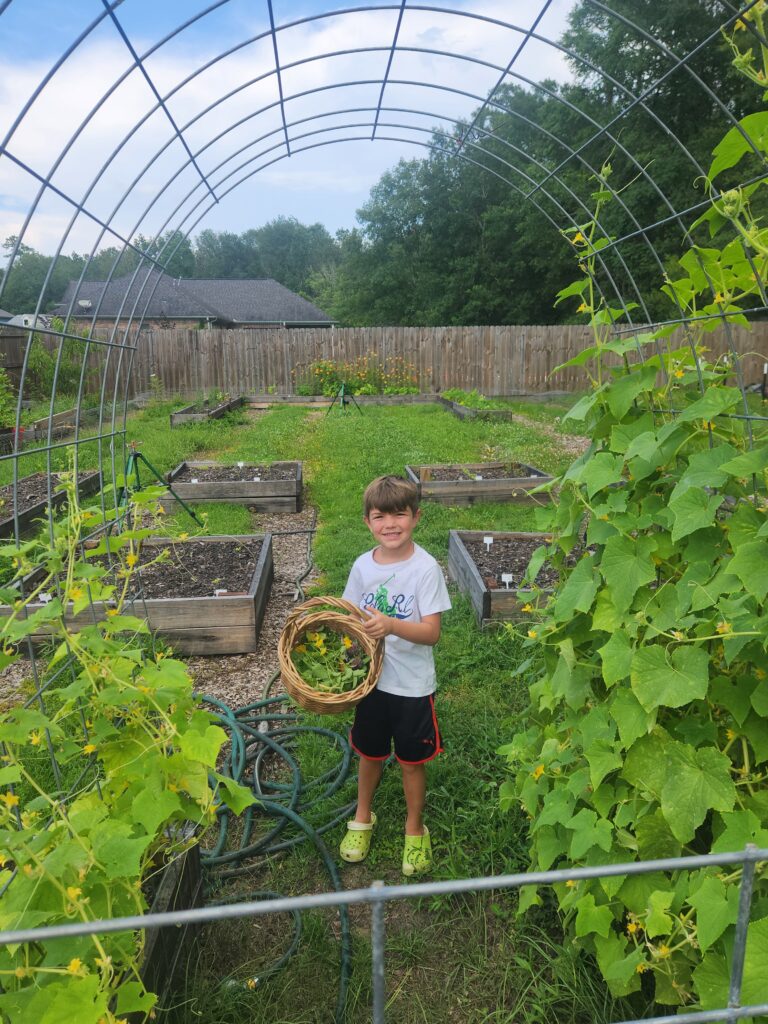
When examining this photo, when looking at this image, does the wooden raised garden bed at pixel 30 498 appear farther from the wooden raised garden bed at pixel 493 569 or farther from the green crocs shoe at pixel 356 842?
the green crocs shoe at pixel 356 842

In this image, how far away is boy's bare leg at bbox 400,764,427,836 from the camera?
221 centimetres

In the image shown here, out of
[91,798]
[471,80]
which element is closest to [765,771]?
[91,798]

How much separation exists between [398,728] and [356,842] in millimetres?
465

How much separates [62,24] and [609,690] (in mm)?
2420

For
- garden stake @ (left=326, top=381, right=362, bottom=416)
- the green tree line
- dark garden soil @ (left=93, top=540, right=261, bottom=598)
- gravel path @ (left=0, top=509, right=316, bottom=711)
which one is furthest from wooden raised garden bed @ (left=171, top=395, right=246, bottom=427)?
gravel path @ (left=0, top=509, right=316, bottom=711)

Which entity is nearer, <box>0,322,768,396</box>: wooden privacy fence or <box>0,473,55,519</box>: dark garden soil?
<box>0,473,55,519</box>: dark garden soil

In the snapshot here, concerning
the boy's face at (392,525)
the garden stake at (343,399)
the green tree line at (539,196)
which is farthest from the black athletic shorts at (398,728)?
the green tree line at (539,196)

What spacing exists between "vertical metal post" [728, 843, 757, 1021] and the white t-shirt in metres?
1.40

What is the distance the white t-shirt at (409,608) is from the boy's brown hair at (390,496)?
0.21 metres

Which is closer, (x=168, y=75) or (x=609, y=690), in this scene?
(x=609, y=690)

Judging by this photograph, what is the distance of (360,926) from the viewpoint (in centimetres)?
203

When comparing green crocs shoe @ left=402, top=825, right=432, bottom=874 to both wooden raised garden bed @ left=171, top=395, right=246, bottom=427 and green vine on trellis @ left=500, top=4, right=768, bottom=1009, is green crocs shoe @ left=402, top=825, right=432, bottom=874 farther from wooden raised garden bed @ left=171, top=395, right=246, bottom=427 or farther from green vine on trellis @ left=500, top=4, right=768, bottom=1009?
wooden raised garden bed @ left=171, top=395, right=246, bottom=427

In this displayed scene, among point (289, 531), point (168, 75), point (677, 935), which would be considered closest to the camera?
point (677, 935)

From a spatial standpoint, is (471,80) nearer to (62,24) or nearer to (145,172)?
(145,172)
